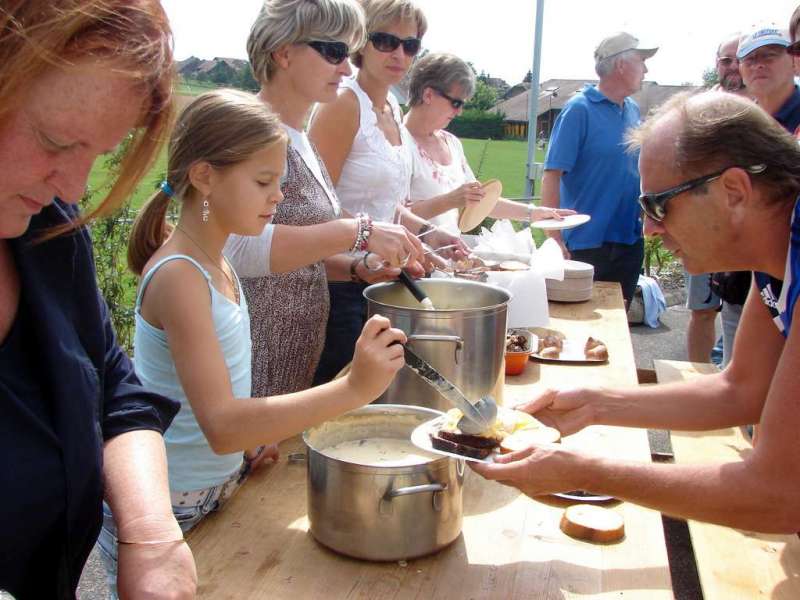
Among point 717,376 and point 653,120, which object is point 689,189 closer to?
point 653,120

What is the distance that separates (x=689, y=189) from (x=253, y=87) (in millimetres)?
1602

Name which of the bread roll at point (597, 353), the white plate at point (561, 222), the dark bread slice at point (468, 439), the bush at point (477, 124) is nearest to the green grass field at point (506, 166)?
the bush at point (477, 124)

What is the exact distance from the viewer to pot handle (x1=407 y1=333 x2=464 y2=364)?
157 centimetres

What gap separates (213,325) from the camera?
1.53m

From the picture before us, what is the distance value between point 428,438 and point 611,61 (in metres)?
3.64

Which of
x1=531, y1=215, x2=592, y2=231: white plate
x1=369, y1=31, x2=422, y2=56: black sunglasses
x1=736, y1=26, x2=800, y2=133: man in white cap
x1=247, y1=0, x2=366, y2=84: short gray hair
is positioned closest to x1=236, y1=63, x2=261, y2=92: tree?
x1=247, y1=0, x2=366, y2=84: short gray hair

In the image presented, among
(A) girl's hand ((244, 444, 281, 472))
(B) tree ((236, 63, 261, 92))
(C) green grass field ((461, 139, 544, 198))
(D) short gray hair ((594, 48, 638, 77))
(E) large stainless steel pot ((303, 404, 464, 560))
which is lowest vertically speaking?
(C) green grass field ((461, 139, 544, 198))

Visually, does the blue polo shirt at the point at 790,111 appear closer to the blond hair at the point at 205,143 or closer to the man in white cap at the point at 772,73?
the man in white cap at the point at 772,73

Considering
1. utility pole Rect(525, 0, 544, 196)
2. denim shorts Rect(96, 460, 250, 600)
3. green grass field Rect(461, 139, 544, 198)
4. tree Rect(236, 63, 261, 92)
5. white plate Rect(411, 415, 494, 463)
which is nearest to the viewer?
white plate Rect(411, 415, 494, 463)

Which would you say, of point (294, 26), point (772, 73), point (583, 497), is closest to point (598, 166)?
point (772, 73)

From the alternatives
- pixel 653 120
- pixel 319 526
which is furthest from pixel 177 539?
pixel 653 120

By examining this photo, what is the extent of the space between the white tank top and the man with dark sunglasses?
3.85 ft

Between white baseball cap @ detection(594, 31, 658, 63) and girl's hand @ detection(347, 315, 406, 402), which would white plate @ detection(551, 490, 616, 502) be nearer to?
girl's hand @ detection(347, 315, 406, 402)

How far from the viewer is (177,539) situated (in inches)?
42.6
